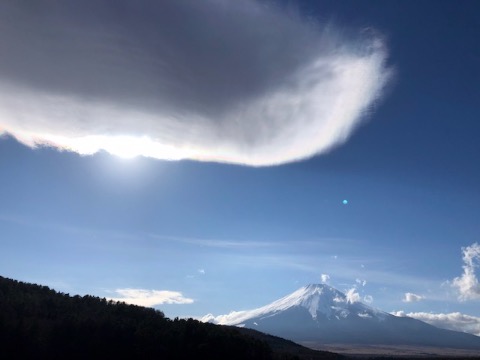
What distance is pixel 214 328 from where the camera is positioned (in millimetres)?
128000

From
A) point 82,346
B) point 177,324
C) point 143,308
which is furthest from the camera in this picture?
point 143,308

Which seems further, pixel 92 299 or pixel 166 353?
pixel 92 299

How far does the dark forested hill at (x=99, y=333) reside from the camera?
351ft

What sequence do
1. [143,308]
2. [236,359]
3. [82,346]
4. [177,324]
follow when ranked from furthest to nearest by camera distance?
[143,308] < [177,324] < [236,359] < [82,346]

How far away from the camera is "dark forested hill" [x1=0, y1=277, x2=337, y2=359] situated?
10706cm

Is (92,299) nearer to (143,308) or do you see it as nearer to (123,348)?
(143,308)

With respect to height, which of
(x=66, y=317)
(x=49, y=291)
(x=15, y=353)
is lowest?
(x=15, y=353)

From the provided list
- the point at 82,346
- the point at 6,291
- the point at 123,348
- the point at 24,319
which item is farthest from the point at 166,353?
the point at 6,291

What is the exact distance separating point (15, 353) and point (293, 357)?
67.0m

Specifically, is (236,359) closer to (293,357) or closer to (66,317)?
(293,357)

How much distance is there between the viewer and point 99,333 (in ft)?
382

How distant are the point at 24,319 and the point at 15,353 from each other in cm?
696

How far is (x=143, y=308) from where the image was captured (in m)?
140

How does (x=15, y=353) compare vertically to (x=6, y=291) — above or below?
below
